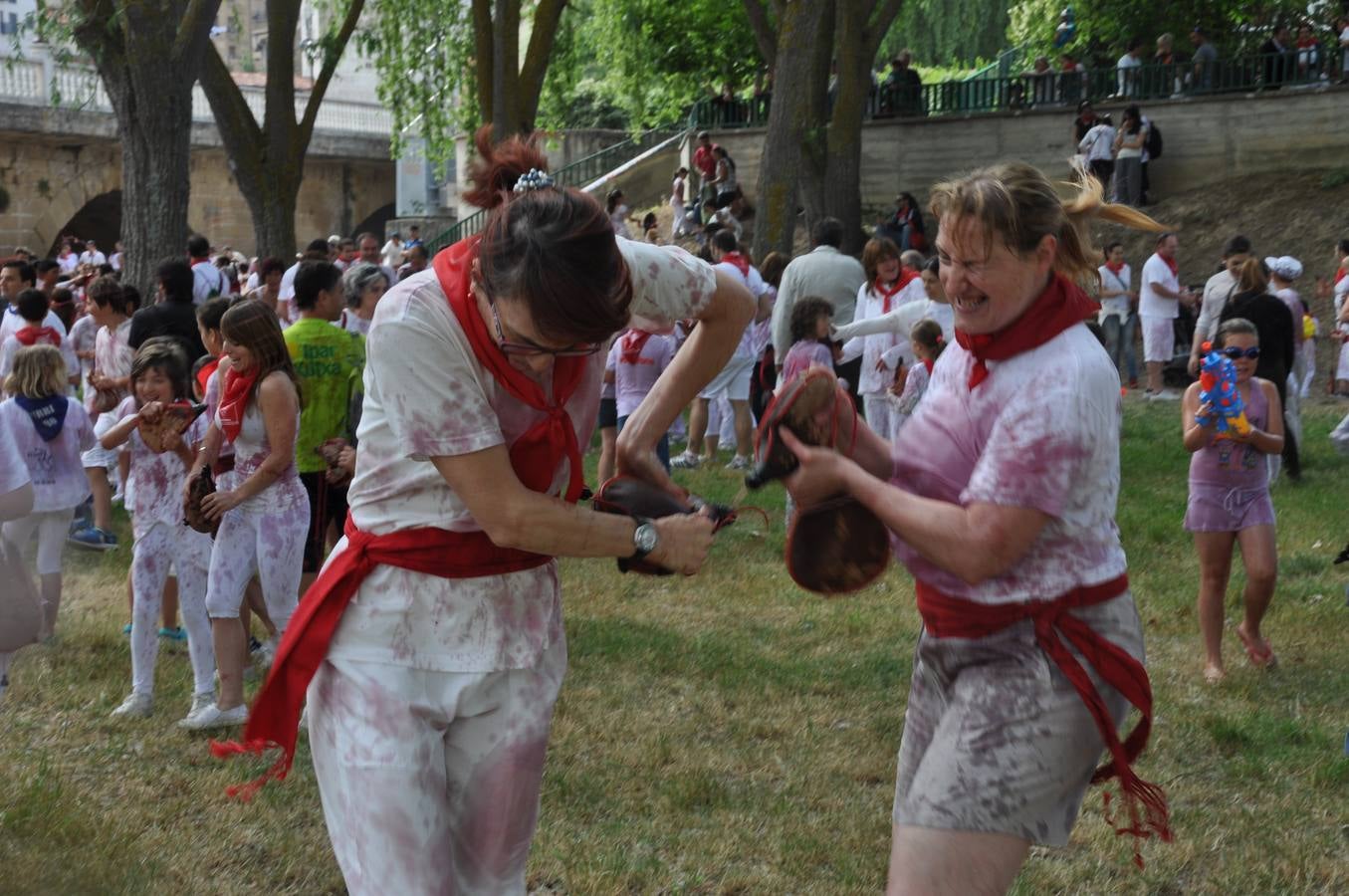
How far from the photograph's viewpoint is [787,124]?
17062 millimetres

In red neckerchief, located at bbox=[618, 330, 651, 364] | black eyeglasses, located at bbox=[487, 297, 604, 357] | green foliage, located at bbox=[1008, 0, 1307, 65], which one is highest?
green foliage, located at bbox=[1008, 0, 1307, 65]

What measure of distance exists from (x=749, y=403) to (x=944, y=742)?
10.2 metres

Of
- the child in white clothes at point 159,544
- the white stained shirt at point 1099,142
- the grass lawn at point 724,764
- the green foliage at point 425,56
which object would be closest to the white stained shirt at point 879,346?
the grass lawn at point 724,764

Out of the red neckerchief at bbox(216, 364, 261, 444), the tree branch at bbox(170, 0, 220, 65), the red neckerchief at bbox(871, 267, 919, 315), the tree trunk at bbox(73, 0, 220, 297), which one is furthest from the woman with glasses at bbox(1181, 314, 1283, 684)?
the tree branch at bbox(170, 0, 220, 65)

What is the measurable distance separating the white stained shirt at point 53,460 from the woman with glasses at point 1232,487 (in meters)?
5.49

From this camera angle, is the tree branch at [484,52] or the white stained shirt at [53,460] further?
the tree branch at [484,52]

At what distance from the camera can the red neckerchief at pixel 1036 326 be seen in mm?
2922

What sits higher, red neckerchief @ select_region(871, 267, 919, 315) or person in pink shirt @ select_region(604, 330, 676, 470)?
red neckerchief @ select_region(871, 267, 919, 315)

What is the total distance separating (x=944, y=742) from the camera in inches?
118

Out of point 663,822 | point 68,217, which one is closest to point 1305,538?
point 663,822

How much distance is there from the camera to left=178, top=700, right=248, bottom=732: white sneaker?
6478 mm

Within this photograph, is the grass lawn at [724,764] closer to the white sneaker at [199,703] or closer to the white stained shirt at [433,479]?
the white sneaker at [199,703]

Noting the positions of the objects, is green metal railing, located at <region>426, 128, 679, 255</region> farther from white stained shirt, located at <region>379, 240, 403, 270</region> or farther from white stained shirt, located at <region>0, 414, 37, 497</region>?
white stained shirt, located at <region>0, 414, 37, 497</region>

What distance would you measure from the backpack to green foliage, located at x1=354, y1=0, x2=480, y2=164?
1106 centimetres
